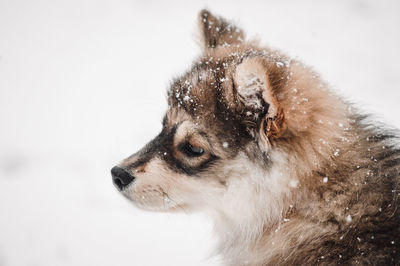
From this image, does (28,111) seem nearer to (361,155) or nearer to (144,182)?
(144,182)

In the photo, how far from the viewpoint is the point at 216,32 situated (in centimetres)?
346

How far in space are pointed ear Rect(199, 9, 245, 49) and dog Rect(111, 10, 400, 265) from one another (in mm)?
579

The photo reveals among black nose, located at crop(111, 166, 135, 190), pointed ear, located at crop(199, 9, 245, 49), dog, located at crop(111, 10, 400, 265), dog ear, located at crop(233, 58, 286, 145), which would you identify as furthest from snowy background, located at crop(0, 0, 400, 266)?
dog ear, located at crop(233, 58, 286, 145)

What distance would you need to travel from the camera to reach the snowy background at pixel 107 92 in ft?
14.9

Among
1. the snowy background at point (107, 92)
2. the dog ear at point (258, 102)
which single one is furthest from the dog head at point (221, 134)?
the snowy background at point (107, 92)

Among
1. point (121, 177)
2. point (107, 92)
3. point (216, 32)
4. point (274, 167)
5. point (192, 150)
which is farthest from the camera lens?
point (107, 92)

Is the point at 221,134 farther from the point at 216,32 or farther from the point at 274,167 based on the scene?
the point at 216,32

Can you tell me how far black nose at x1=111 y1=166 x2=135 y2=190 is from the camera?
9.21ft

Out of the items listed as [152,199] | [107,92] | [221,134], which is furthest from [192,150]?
[107,92]

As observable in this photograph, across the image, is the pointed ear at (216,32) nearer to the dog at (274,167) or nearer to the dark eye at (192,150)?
the dog at (274,167)

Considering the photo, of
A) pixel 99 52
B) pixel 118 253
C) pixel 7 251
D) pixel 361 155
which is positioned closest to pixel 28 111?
pixel 99 52

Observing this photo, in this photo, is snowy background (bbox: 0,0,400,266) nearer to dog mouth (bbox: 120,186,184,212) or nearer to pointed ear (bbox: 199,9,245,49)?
pointed ear (bbox: 199,9,245,49)

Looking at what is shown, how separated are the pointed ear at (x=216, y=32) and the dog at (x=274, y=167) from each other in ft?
1.90

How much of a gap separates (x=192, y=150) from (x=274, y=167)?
0.58 m
